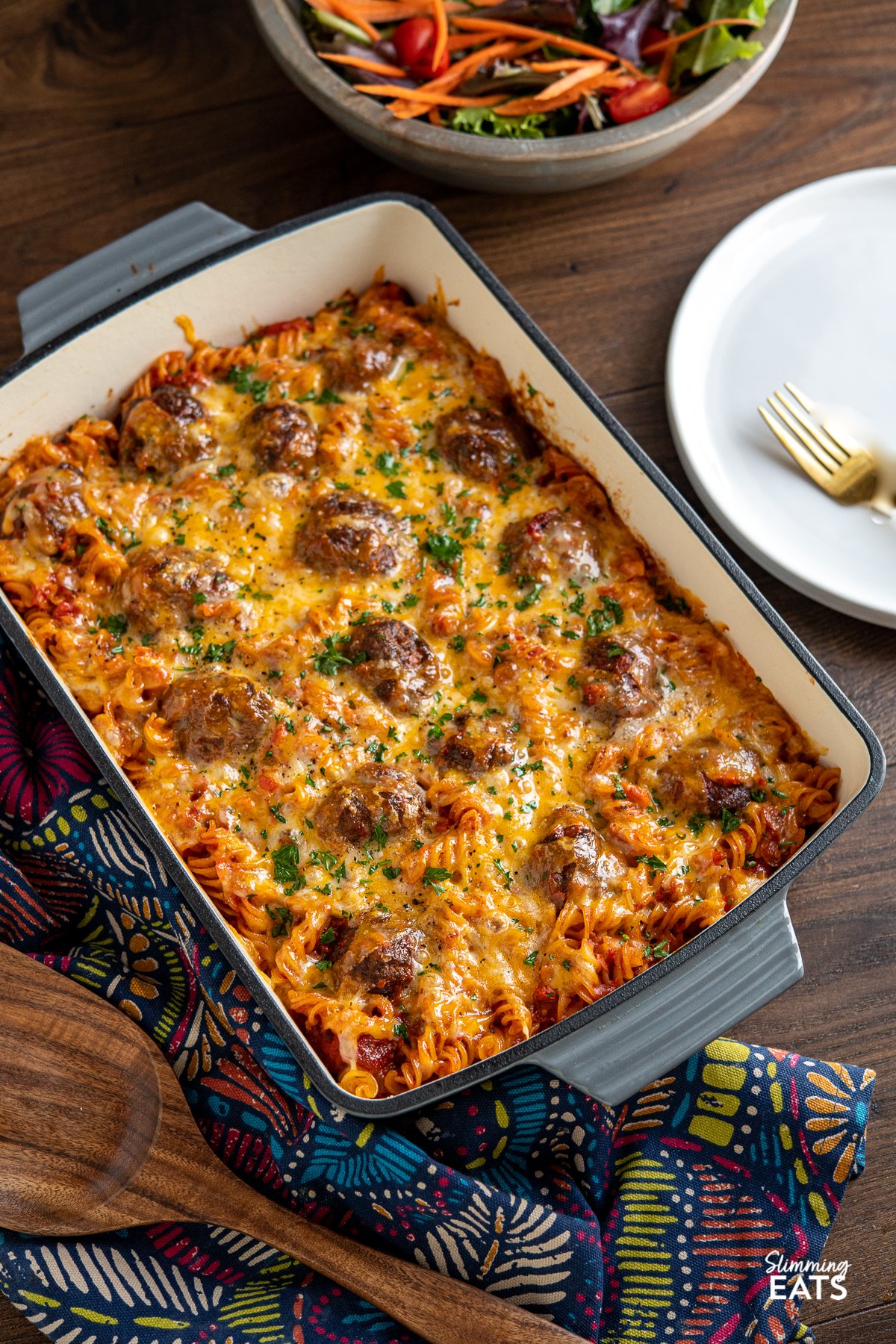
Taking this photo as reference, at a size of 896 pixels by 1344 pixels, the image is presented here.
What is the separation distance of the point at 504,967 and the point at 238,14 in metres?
3.49

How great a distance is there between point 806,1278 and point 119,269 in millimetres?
3292

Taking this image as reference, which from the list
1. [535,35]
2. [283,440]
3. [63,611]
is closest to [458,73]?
[535,35]

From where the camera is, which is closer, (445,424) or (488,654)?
(488,654)

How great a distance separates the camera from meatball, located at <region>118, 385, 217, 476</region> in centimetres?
339

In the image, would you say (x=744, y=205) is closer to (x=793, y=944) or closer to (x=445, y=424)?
(x=445, y=424)

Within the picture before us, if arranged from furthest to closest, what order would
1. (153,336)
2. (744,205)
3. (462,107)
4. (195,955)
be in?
(744,205)
(462,107)
(153,336)
(195,955)

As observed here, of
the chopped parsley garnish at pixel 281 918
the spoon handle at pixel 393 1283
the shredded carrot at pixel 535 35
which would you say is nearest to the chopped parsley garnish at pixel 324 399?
the shredded carrot at pixel 535 35

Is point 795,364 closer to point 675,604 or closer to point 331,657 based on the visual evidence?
point 675,604

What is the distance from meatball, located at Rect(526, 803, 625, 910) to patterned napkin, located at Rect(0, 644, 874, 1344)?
49 cm

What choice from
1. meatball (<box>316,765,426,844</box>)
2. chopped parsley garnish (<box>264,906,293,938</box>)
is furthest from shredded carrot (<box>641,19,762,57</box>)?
chopped parsley garnish (<box>264,906,293,938</box>)

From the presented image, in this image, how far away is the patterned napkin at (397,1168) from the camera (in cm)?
278

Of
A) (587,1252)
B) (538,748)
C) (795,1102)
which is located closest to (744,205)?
(538,748)

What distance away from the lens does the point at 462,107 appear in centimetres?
370

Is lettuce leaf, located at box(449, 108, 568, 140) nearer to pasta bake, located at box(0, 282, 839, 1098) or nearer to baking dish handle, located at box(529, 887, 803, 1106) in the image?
pasta bake, located at box(0, 282, 839, 1098)
